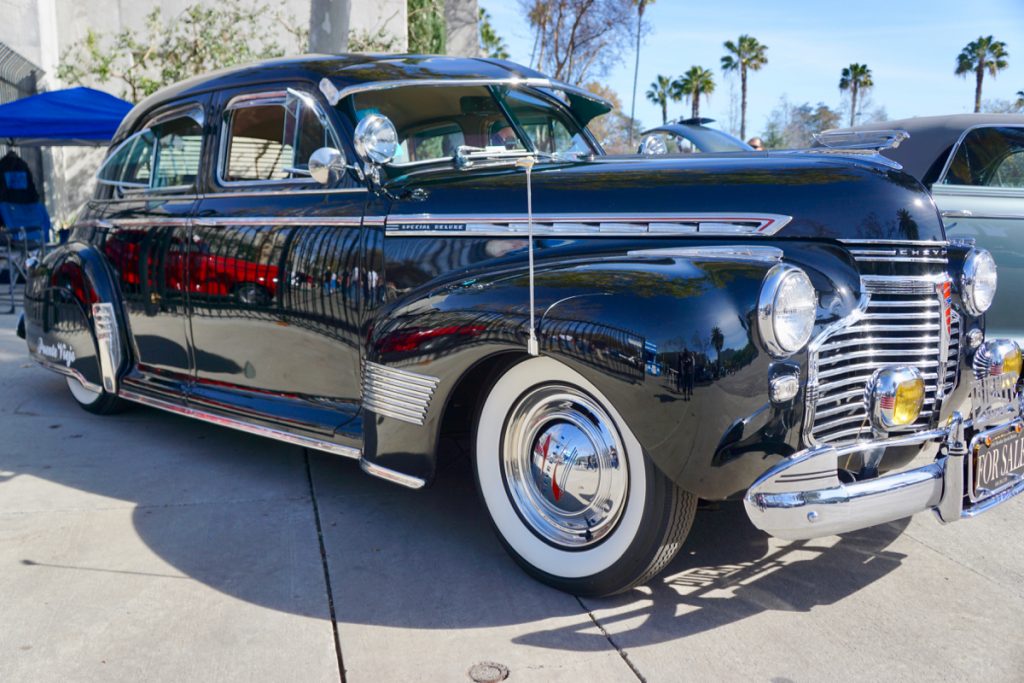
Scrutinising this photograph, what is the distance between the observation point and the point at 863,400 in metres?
2.61

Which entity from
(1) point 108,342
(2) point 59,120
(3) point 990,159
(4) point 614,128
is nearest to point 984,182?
(3) point 990,159

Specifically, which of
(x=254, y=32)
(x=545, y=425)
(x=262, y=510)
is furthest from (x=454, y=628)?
(x=254, y=32)

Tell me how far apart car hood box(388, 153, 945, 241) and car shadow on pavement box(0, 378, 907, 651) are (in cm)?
115

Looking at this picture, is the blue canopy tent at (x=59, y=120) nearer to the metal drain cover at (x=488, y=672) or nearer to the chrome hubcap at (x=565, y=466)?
the chrome hubcap at (x=565, y=466)

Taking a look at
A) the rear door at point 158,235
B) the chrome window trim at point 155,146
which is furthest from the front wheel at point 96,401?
the chrome window trim at point 155,146

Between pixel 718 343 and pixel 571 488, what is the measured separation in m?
0.74

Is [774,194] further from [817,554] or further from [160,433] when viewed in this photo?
[160,433]

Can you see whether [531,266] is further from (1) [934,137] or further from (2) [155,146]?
(1) [934,137]

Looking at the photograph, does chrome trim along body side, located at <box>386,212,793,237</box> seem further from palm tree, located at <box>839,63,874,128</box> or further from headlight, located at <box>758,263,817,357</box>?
palm tree, located at <box>839,63,874,128</box>

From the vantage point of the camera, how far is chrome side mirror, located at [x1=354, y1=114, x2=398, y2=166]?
345 centimetres

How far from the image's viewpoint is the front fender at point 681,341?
2426 mm

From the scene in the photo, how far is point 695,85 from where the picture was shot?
4678cm

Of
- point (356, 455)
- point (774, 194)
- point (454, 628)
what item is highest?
point (774, 194)

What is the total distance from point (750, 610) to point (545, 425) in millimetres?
843
